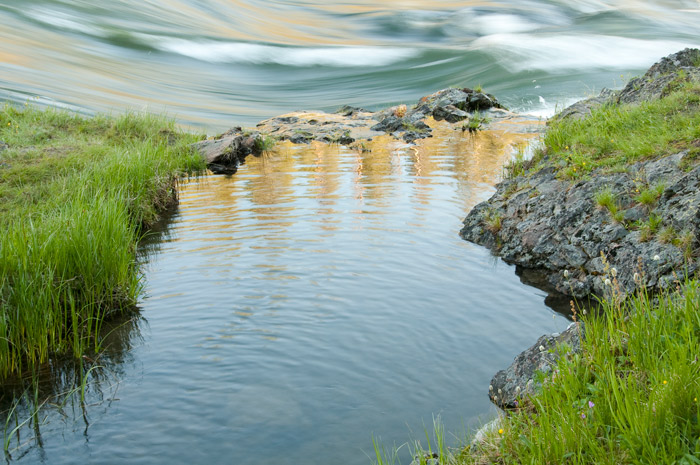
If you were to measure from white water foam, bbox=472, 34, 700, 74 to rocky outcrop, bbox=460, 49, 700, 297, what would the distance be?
36194mm

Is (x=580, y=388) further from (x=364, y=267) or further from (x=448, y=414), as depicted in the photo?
(x=364, y=267)

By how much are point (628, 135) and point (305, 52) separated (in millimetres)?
46174

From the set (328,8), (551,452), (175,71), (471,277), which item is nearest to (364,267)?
(471,277)

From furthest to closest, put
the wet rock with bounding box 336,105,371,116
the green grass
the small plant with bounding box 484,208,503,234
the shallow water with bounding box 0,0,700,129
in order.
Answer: the shallow water with bounding box 0,0,700,129, the wet rock with bounding box 336,105,371,116, the small plant with bounding box 484,208,503,234, the green grass

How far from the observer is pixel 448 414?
6.65 m

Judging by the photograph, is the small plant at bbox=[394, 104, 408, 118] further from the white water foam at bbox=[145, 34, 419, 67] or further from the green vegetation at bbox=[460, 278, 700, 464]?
the green vegetation at bbox=[460, 278, 700, 464]

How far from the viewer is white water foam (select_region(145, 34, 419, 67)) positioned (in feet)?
164

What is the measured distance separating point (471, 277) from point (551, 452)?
20.1ft

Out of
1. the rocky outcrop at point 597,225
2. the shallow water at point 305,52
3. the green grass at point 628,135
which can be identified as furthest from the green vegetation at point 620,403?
the shallow water at point 305,52

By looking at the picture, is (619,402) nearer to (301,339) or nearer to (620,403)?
(620,403)

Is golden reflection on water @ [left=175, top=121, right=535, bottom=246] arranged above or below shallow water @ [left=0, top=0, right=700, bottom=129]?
below

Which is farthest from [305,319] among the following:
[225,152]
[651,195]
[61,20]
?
[61,20]

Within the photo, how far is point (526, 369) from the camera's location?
21.9 feet

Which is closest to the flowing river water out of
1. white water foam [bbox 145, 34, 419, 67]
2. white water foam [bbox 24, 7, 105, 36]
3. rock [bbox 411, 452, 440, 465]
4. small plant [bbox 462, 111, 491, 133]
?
rock [bbox 411, 452, 440, 465]
